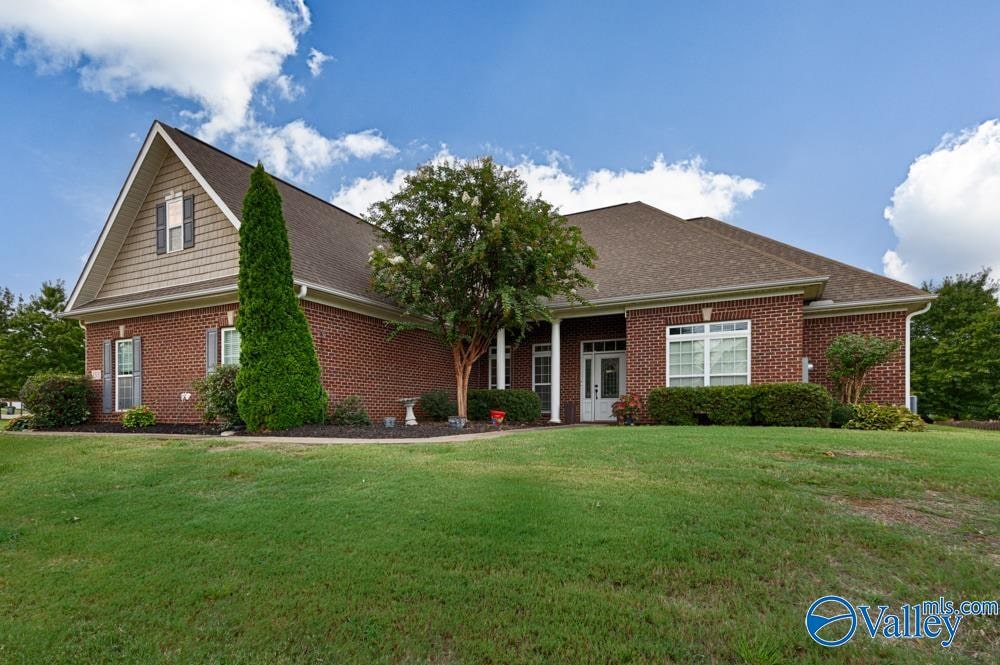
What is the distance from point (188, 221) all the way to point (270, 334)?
5.45 metres

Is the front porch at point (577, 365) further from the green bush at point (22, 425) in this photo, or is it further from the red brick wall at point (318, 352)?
the green bush at point (22, 425)

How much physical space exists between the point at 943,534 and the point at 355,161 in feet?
63.5

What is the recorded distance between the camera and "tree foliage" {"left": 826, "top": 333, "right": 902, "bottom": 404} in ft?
39.5

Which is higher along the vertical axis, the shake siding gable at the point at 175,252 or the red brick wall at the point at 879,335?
the shake siding gable at the point at 175,252

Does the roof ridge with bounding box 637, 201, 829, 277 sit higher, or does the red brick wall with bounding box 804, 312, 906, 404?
the roof ridge with bounding box 637, 201, 829, 277

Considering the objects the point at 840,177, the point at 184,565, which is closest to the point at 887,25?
the point at 840,177

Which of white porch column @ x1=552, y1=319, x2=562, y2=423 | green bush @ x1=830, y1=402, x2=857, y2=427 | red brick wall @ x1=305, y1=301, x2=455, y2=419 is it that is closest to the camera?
green bush @ x1=830, y1=402, x2=857, y2=427

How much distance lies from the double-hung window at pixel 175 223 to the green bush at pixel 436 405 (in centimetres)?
733

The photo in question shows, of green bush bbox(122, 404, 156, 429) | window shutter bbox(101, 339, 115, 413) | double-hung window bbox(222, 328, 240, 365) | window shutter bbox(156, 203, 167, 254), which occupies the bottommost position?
green bush bbox(122, 404, 156, 429)

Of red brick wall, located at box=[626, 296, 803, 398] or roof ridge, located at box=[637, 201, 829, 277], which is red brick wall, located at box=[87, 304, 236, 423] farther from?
roof ridge, located at box=[637, 201, 829, 277]

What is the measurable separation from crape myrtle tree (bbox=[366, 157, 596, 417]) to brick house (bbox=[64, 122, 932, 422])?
163 cm

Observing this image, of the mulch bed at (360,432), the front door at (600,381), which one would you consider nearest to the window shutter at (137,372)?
the mulch bed at (360,432)

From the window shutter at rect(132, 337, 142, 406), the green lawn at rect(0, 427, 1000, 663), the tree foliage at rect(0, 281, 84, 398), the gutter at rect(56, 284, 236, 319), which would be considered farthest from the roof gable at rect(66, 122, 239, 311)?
the tree foliage at rect(0, 281, 84, 398)

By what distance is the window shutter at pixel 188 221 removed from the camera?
13.8 meters
